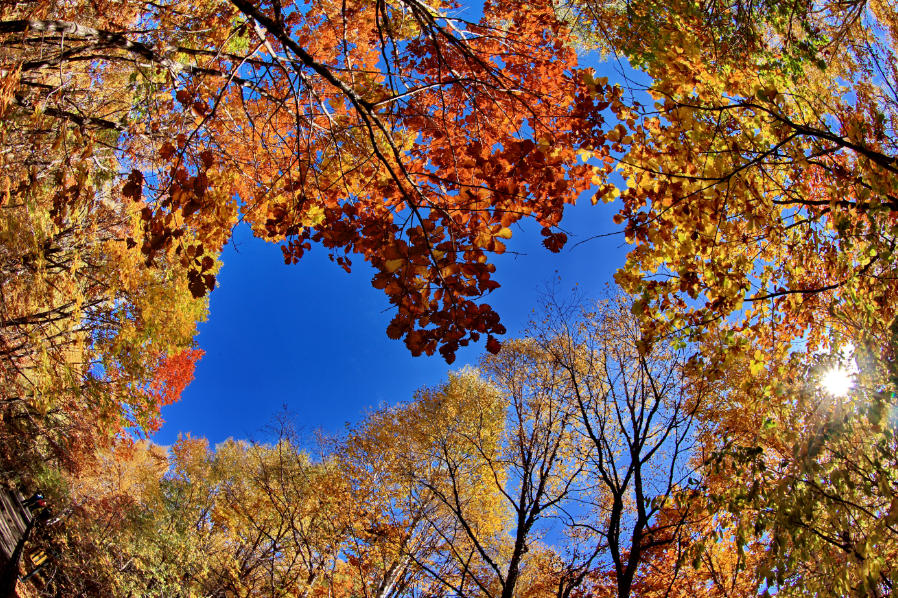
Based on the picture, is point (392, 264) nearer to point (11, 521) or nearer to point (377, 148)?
point (377, 148)

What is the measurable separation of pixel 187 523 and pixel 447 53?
55.6ft

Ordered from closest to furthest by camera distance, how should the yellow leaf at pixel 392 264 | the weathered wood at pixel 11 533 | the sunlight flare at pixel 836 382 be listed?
the yellow leaf at pixel 392 264 < the sunlight flare at pixel 836 382 < the weathered wood at pixel 11 533

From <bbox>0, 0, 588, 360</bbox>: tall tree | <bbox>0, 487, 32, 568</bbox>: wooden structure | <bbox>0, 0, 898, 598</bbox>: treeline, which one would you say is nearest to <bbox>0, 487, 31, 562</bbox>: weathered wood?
<bbox>0, 487, 32, 568</bbox>: wooden structure

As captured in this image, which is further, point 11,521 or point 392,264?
point 11,521

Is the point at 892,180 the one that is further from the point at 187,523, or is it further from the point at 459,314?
the point at 187,523

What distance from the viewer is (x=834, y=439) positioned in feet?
8.05

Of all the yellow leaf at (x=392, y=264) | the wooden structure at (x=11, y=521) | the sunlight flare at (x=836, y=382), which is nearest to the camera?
the yellow leaf at (x=392, y=264)

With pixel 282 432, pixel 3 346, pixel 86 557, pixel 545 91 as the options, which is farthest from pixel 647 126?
pixel 86 557

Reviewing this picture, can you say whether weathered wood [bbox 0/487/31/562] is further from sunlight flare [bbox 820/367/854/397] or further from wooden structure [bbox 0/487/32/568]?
sunlight flare [bbox 820/367/854/397]

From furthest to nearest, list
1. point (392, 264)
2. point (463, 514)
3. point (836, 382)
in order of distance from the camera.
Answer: point (463, 514) → point (836, 382) → point (392, 264)

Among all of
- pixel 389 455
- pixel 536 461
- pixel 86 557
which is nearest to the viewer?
pixel 536 461

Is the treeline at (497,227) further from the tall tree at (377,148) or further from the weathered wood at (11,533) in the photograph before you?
the weathered wood at (11,533)

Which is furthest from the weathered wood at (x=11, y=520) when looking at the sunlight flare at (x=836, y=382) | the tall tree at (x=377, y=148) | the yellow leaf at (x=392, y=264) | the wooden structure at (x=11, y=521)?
the sunlight flare at (x=836, y=382)

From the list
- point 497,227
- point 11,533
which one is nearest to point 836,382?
point 497,227
